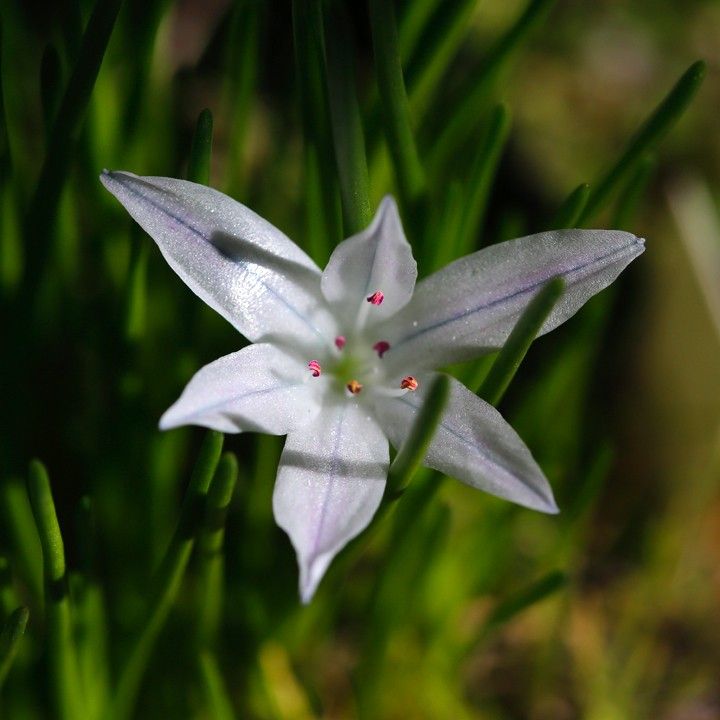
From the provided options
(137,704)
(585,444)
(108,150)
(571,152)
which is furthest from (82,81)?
(571,152)

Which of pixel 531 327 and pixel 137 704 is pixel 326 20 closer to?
pixel 531 327

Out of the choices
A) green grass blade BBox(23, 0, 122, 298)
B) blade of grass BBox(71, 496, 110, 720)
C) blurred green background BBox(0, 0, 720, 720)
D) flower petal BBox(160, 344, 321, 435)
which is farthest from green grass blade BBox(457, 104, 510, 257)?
blade of grass BBox(71, 496, 110, 720)

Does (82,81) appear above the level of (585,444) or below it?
above

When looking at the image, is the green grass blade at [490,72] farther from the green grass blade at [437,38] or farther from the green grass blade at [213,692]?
the green grass blade at [213,692]

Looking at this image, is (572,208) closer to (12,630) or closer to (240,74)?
(240,74)

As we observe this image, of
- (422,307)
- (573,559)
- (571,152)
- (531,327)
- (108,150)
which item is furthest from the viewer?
(571,152)

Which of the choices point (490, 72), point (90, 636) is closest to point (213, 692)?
point (90, 636)

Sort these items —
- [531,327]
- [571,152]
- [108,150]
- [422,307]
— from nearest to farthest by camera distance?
1. [531,327]
2. [422,307]
3. [108,150]
4. [571,152]

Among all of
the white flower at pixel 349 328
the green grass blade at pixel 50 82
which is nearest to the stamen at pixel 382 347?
the white flower at pixel 349 328
